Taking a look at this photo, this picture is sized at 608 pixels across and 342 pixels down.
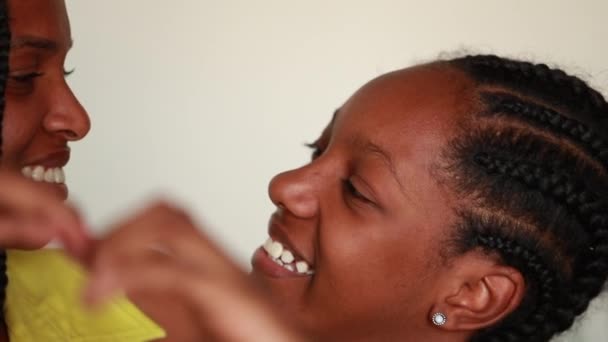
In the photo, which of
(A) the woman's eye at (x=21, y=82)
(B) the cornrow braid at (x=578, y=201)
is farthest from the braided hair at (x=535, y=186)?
(A) the woman's eye at (x=21, y=82)

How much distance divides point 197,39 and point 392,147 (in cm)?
75

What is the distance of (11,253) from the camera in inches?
43.3

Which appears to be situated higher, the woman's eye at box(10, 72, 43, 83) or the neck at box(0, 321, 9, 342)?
the woman's eye at box(10, 72, 43, 83)

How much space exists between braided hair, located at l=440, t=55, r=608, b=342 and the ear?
16 millimetres

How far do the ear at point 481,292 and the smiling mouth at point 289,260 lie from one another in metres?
0.17

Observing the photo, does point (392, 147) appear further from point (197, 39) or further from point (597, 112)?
point (197, 39)

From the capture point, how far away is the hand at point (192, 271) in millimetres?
480

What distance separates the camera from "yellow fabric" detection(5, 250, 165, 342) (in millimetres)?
990

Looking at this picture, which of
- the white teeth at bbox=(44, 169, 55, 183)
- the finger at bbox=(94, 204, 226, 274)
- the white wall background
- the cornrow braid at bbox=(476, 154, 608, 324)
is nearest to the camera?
the finger at bbox=(94, 204, 226, 274)

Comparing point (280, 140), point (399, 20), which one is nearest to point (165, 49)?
point (280, 140)

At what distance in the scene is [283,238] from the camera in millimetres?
979

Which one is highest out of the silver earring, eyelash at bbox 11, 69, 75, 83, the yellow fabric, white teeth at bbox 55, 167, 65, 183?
eyelash at bbox 11, 69, 75, 83

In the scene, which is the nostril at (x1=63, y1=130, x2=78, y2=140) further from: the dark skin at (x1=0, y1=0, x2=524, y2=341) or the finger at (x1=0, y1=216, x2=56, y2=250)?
the finger at (x1=0, y1=216, x2=56, y2=250)

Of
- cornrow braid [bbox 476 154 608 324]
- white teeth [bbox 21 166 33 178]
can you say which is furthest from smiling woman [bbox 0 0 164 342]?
cornrow braid [bbox 476 154 608 324]
